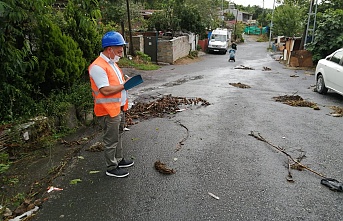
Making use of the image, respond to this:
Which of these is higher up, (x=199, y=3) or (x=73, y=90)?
(x=199, y=3)

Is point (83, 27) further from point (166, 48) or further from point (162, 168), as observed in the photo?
point (166, 48)

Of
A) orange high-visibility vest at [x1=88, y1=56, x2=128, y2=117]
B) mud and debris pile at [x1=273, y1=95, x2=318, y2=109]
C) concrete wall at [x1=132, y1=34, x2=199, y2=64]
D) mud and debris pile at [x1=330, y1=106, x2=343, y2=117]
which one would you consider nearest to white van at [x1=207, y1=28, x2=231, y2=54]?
concrete wall at [x1=132, y1=34, x2=199, y2=64]

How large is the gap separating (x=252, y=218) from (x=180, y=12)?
28494 mm

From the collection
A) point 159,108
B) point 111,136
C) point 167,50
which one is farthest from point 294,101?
point 167,50

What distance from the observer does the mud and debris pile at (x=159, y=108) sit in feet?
23.1

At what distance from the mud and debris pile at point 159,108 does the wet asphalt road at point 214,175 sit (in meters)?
0.35

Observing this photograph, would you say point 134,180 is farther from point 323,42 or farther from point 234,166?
point 323,42

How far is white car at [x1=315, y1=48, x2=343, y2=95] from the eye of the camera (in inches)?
A: 368

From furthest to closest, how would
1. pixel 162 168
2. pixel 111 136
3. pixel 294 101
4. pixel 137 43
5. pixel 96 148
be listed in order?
pixel 137 43, pixel 294 101, pixel 96 148, pixel 162 168, pixel 111 136

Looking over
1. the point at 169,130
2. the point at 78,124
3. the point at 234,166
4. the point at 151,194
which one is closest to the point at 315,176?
the point at 234,166

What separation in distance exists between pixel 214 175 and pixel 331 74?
7581mm

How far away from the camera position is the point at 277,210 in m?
3.34

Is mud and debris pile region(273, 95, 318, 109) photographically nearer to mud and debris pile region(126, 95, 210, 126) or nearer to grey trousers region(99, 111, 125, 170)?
mud and debris pile region(126, 95, 210, 126)

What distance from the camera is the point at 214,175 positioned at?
13.7 ft
